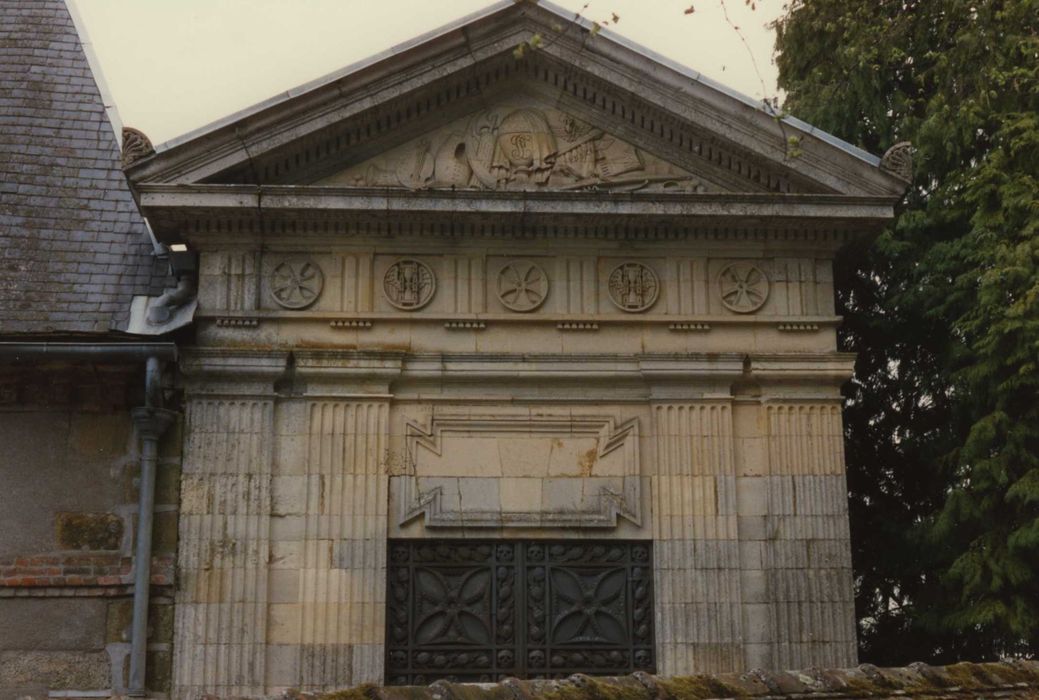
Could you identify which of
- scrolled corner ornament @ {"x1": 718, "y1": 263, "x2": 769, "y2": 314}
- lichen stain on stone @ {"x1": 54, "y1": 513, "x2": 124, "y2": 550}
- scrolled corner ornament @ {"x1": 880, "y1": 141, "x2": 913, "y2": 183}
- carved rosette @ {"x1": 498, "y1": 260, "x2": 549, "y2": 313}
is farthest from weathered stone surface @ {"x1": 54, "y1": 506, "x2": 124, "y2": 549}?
scrolled corner ornament @ {"x1": 880, "y1": 141, "x2": 913, "y2": 183}

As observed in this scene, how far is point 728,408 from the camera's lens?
11938 millimetres

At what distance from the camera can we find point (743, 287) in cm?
1227

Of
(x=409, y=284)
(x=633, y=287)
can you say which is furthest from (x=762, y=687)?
(x=409, y=284)

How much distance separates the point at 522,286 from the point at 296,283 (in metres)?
1.88

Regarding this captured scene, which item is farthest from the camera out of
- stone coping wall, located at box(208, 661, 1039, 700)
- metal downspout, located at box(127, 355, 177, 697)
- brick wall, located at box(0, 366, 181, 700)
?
brick wall, located at box(0, 366, 181, 700)

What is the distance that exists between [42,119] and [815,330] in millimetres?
7386

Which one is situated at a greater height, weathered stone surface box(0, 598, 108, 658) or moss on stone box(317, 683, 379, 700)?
weathered stone surface box(0, 598, 108, 658)

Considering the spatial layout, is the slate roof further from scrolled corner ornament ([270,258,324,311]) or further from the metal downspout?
scrolled corner ornament ([270,258,324,311])

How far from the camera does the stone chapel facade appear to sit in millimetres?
11469

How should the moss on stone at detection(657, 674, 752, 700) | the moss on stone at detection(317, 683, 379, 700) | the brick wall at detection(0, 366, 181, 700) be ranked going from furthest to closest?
the brick wall at detection(0, 366, 181, 700)
the moss on stone at detection(657, 674, 752, 700)
the moss on stone at detection(317, 683, 379, 700)

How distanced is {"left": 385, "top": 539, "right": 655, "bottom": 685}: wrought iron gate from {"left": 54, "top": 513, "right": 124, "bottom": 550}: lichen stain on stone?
7.21 ft

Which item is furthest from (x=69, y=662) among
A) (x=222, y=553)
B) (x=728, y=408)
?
(x=728, y=408)

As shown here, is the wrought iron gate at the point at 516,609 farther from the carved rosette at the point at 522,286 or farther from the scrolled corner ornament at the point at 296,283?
the scrolled corner ornament at the point at 296,283

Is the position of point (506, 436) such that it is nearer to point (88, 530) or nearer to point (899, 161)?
point (88, 530)
